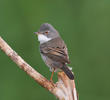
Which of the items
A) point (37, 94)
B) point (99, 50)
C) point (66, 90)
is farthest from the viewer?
point (99, 50)

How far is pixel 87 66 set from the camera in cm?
1074

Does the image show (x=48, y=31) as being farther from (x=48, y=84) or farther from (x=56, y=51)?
(x=48, y=84)

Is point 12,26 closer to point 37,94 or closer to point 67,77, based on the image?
point 37,94

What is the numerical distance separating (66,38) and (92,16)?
1.20 m

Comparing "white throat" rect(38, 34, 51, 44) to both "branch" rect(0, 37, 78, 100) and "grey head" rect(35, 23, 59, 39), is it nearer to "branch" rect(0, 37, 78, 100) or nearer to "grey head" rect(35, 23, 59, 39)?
"grey head" rect(35, 23, 59, 39)

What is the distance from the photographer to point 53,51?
7883mm

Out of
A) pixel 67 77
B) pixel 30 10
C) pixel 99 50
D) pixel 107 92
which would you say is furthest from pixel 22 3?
pixel 67 77

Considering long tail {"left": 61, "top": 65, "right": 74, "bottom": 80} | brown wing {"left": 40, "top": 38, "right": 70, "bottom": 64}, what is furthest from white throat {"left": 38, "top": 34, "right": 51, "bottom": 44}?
long tail {"left": 61, "top": 65, "right": 74, "bottom": 80}

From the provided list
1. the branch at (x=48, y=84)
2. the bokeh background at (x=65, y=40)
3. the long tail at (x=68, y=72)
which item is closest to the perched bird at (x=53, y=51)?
the long tail at (x=68, y=72)

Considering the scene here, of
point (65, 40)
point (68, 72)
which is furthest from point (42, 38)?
point (65, 40)

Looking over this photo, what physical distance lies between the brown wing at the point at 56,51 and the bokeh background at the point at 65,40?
2.00 meters

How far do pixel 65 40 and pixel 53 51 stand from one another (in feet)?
9.07

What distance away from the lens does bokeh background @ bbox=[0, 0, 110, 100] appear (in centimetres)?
1042

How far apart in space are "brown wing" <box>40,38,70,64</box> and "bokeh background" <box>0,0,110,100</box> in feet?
6.55
